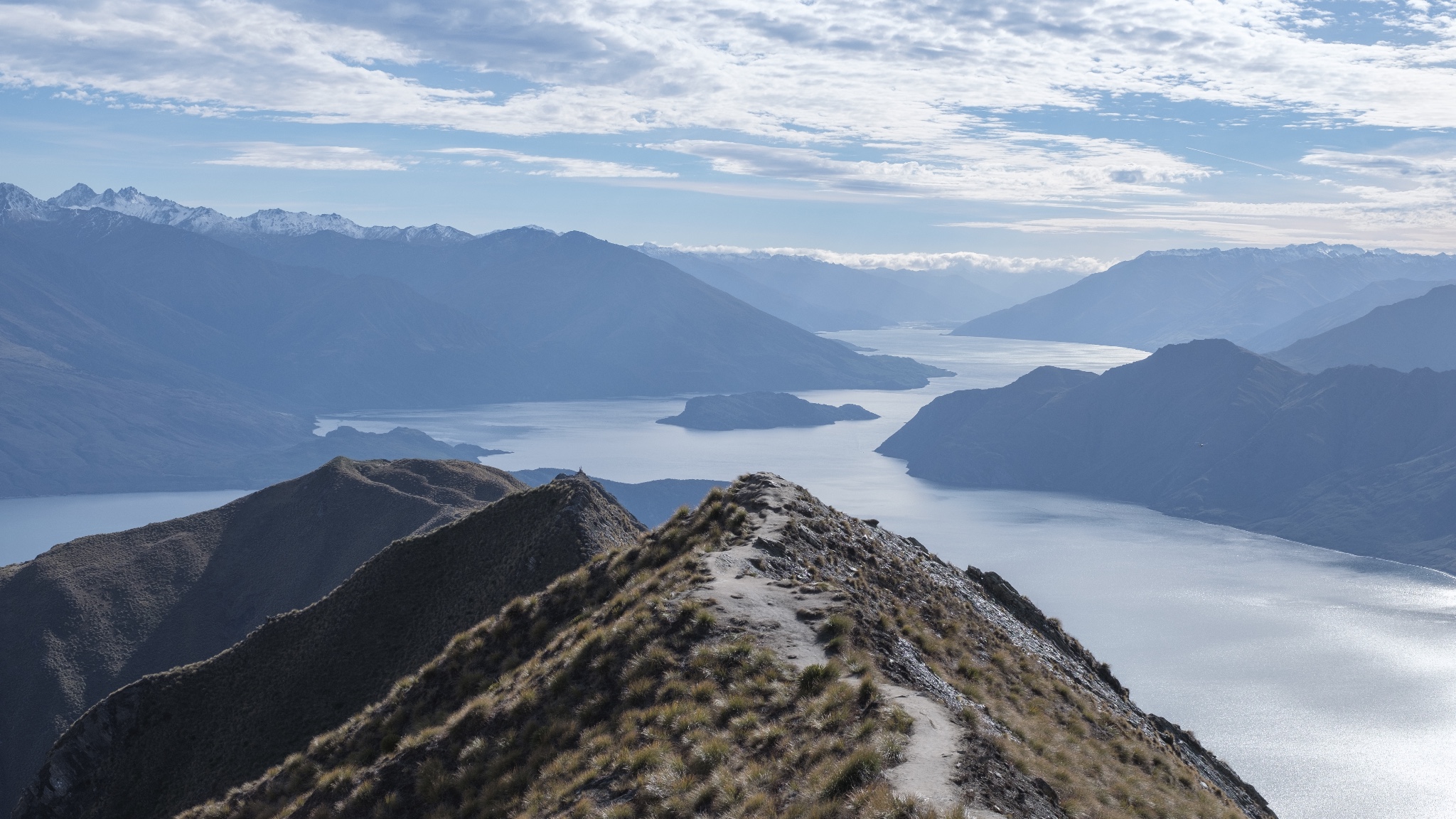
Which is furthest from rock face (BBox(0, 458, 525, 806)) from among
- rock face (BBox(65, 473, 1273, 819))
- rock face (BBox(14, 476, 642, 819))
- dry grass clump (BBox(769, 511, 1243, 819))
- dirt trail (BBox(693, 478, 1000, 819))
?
dirt trail (BBox(693, 478, 1000, 819))

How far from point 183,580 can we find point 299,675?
62.6 metres

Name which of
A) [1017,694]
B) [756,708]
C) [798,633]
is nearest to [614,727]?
[756,708]

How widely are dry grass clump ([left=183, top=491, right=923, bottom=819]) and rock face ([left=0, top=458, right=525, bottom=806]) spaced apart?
56903 mm

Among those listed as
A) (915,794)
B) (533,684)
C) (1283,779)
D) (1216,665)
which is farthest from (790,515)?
(1216,665)

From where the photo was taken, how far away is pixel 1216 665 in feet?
630

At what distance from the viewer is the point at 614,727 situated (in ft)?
69.4

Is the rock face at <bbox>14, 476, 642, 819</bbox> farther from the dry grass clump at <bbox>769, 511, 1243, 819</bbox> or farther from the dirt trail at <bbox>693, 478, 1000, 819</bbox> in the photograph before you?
the dirt trail at <bbox>693, 478, 1000, 819</bbox>

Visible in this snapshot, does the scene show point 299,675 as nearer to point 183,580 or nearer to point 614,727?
point 614,727

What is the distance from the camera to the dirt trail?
15.4 meters

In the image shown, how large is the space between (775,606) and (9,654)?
91914 mm

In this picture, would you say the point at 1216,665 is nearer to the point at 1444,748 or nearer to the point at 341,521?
the point at 1444,748

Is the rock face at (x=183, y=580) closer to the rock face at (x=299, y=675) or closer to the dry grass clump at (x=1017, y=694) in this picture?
the rock face at (x=299, y=675)

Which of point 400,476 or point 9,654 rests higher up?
point 400,476

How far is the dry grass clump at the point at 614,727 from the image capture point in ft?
56.0
